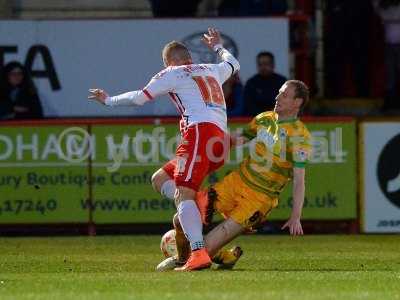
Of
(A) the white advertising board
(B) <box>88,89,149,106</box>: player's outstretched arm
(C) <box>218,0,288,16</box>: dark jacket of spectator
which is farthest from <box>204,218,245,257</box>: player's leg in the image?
(C) <box>218,0,288,16</box>: dark jacket of spectator

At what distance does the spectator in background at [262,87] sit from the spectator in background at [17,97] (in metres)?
2.72

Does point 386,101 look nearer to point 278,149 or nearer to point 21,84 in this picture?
point 21,84

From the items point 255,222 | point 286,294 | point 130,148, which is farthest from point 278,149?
point 130,148

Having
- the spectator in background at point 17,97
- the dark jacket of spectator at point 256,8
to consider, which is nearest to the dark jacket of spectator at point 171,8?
the dark jacket of spectator at point 256,8

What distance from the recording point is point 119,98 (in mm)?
12328

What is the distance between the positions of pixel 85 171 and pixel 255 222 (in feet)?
16.6

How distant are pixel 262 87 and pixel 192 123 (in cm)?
601

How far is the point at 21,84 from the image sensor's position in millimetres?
18812

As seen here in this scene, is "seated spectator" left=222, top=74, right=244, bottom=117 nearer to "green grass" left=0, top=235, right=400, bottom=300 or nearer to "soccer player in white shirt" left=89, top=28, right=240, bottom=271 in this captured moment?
"green grass" left=0, top=235, right=400, bottom=300

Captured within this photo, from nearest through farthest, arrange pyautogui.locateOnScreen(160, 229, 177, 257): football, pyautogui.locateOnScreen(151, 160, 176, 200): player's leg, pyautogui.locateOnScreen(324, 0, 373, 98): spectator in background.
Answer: pyautogui.locateOnScreen(160, 229, 177, 257): football → pyautogui.locateOnScreen(151, 160, 176, 200): player's leg → pyautogui.locateOnScreen(324, 0, 373, 98): spectator in background

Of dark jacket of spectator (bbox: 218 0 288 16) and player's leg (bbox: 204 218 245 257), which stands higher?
dark jacket of spectator (bbox: 218 0 288 16)

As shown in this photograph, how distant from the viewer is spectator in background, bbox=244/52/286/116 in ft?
60.7

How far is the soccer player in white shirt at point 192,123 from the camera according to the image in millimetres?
12359

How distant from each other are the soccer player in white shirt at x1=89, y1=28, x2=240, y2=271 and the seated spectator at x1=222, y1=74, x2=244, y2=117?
5768 mm
